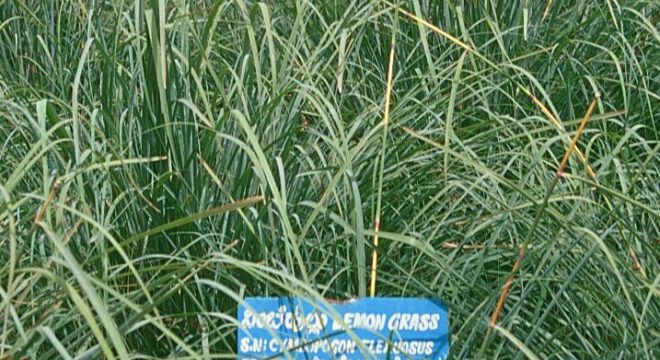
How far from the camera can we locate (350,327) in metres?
1.98

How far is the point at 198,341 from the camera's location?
2.01 m

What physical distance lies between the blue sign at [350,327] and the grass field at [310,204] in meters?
0.04

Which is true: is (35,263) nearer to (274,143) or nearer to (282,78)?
(274,143)

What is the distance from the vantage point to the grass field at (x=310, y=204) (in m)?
2.01

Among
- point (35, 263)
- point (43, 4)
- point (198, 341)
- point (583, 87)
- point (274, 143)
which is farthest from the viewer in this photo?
point (43, 4)

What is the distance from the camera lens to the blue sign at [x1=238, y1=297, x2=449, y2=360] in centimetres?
196

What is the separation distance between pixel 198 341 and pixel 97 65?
110 cm

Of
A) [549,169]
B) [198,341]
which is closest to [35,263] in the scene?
[198,341]

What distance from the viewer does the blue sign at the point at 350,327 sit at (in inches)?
77.3

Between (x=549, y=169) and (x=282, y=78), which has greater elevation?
(x=282, y=78)

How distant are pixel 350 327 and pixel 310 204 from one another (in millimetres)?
289

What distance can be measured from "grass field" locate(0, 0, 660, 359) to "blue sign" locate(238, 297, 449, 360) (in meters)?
0.04

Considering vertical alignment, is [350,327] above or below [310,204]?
below

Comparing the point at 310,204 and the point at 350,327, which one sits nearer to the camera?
the point at 350,327
